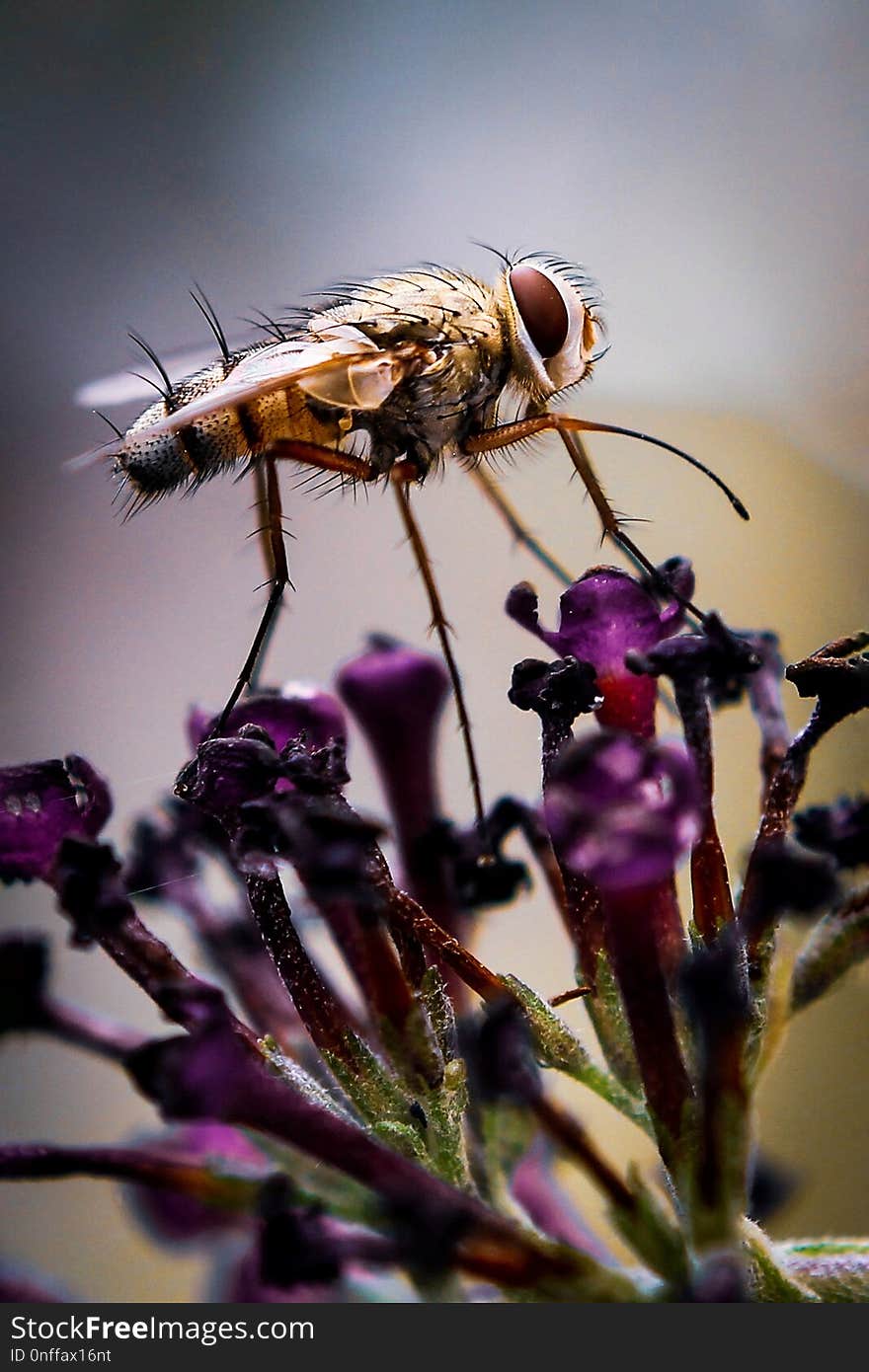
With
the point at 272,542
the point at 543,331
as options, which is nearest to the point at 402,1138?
the point at 272,542

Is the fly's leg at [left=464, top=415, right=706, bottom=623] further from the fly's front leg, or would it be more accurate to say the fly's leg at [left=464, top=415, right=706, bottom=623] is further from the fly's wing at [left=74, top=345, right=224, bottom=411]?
the fly's wing at [left=74, top=345, right=224, bottom=411]

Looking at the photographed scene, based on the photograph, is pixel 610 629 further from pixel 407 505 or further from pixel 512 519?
pixel 512 519

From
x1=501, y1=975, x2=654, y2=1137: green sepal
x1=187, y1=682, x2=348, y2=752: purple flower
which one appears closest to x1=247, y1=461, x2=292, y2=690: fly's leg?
x1=187, y1=682, x2=348, y2=752: purple flower

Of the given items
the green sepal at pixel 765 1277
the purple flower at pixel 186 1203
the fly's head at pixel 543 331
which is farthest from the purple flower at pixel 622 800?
the fly's head at pixel 543 331

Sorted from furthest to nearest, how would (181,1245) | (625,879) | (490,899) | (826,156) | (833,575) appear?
(826,156) → (833,575) → (181,1245) → (490,899) → (625,879)

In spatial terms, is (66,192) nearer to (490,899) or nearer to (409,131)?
(409,131)

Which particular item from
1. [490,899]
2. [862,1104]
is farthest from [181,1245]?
[862,1104]
